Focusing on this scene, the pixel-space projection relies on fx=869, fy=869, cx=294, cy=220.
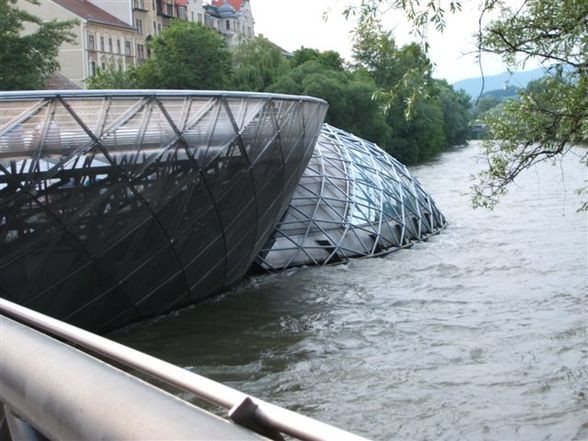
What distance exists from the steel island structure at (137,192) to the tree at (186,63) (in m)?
37.0

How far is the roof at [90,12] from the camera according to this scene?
70.3 m

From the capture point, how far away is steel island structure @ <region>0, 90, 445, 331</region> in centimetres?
1155

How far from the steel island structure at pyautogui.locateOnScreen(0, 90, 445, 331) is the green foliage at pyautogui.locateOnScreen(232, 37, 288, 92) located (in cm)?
4134

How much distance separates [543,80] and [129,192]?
6322 millimetres

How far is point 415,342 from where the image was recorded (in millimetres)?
13969

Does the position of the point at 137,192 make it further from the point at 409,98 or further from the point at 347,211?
the point at 347,211

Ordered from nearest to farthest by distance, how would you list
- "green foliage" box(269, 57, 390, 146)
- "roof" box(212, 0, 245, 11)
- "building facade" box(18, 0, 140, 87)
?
"green foliage" box(269, 57, 390, 146) → "building facade" box(18, 0, 140, 87) → "roof" box(212, 0, 245, 11)

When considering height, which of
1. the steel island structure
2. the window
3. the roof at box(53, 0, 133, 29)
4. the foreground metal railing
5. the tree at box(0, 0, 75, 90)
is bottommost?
the steel island structure

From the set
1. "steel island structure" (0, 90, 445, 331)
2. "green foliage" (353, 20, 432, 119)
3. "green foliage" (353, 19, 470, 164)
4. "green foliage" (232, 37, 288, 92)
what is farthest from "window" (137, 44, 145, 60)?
"green foliage" (353, 20, 432, 119)

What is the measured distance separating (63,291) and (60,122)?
2.72 metres

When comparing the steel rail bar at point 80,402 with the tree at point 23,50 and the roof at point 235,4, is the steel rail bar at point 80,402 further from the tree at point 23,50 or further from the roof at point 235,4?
the roof at point 235,4

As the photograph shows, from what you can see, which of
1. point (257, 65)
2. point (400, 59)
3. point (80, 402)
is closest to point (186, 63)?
point (257, 65)

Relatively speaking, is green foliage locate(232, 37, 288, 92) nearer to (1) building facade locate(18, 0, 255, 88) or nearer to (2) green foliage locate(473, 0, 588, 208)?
(1) building facade locate(18, 0, 255, 88)

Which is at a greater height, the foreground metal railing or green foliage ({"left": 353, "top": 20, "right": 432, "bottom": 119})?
green foliage ({"left": 353, "top": 20, "right": 432, "bottom": 119})
